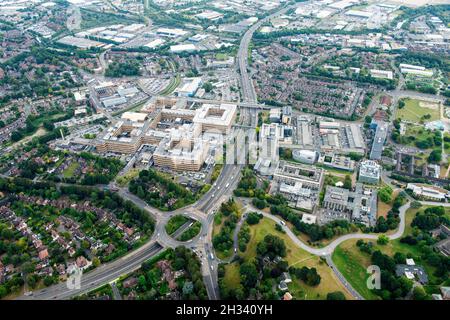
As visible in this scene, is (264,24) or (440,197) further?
(264,24)

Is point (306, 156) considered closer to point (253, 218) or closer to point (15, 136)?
point (253, 218)

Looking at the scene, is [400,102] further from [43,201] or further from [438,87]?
[43,201]

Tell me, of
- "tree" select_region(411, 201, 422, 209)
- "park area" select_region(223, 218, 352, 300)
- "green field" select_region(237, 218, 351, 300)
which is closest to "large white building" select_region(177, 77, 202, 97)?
"green field" select_region(237, 218, 351, 300)

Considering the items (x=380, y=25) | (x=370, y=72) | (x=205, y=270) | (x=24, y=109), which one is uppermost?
(x=380, y=25)

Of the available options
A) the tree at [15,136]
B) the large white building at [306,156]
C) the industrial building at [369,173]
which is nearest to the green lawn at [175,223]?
the large white building at [306,156]
